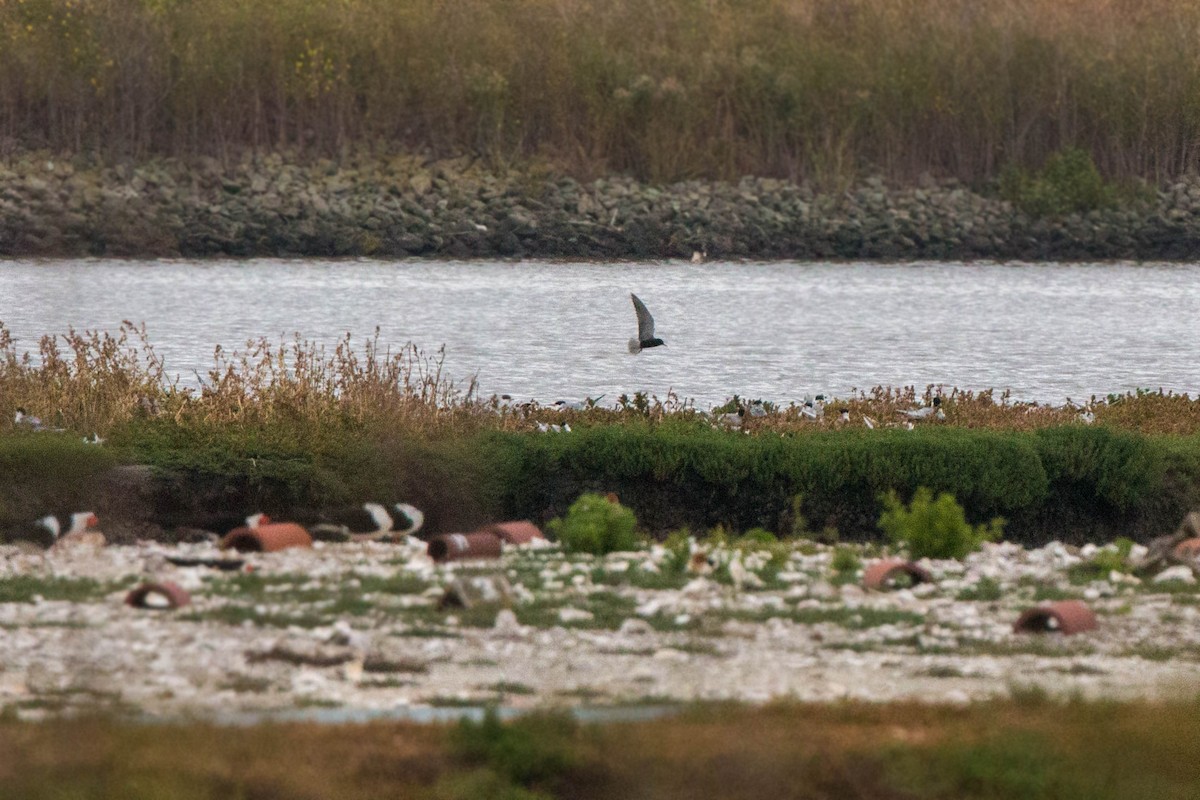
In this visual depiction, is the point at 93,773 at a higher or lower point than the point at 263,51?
lower

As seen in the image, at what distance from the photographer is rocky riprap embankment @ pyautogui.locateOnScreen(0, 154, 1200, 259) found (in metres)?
45.9

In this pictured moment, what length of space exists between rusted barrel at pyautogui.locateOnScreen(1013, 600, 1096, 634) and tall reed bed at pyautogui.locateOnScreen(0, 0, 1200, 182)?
40.3 m

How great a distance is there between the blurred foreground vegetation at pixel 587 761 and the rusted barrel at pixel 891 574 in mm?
3061

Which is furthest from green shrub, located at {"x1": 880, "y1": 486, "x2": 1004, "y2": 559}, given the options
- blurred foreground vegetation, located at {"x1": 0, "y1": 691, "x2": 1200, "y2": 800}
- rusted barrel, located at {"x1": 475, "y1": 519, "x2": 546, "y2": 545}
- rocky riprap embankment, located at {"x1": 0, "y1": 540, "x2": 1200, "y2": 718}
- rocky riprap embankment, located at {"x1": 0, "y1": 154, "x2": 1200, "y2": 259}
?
rocky riprap embankment, located at {"x1": 0, "y1": 154, "x2": 1200, "y2": 259}

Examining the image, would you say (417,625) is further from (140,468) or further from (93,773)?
(140,468)

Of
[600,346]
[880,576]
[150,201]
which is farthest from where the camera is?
[150,201]

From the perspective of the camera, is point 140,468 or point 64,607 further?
point 140,468

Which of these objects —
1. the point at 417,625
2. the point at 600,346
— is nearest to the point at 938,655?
the point at 417,625

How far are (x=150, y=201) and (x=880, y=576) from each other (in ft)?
129

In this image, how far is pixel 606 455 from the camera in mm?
11500

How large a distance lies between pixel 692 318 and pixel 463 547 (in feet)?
78.2

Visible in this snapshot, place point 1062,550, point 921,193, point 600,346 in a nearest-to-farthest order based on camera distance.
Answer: point 1062,550
point 600,346
point 921,193

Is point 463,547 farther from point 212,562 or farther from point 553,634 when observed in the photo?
point 553,634

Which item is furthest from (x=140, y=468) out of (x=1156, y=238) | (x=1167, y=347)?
(x=1156, y=238)
